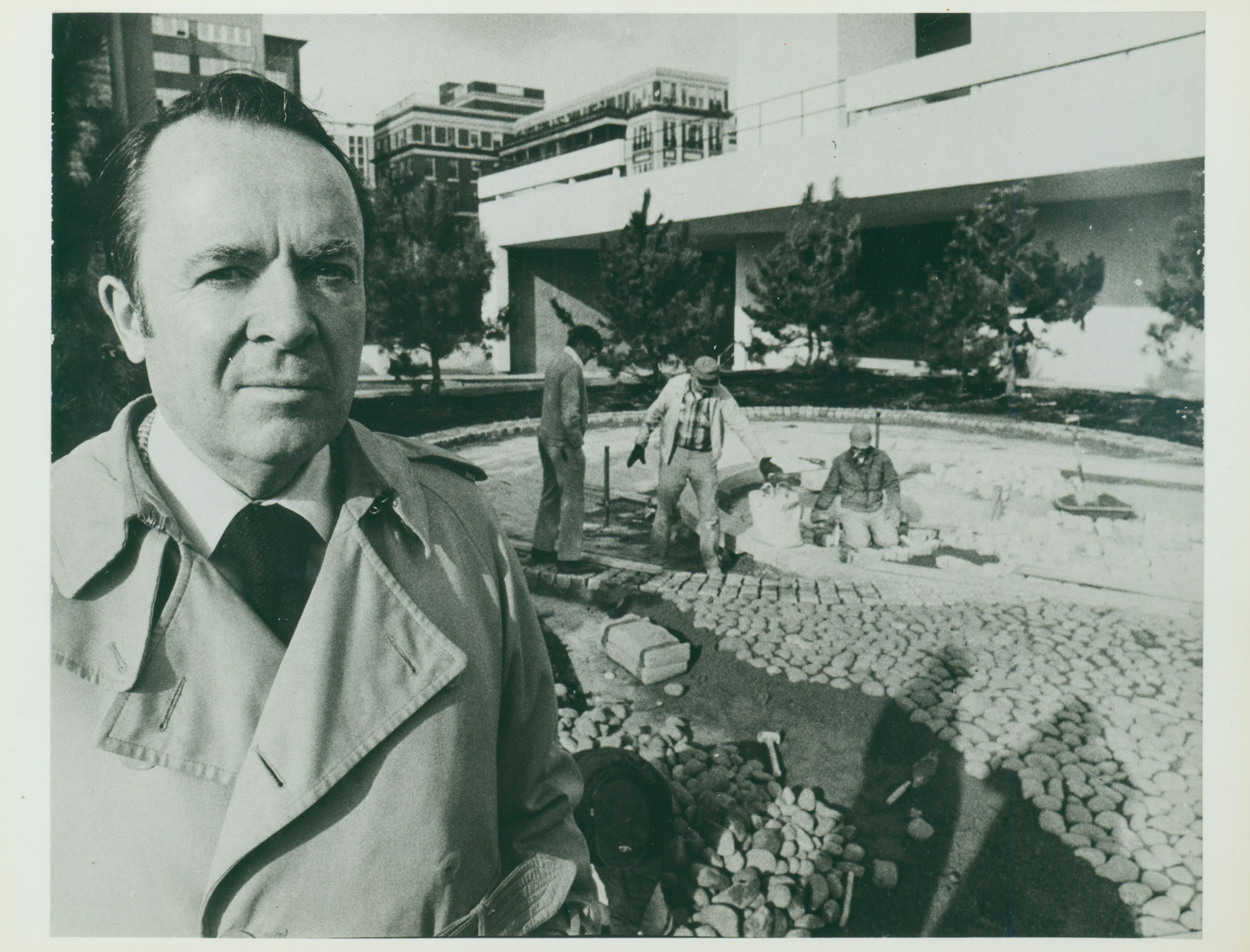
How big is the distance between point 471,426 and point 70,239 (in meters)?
2.89

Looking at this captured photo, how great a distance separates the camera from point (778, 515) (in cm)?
564

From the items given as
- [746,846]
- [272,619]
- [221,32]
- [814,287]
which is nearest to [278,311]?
[272,619]

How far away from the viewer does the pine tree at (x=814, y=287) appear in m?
5.11

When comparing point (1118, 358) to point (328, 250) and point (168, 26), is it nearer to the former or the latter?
point (328, 250)

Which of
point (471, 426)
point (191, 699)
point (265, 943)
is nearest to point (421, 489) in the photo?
point (191, 699)

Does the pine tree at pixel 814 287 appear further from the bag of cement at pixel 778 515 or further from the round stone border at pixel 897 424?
the bag of cement at pixel 778 515

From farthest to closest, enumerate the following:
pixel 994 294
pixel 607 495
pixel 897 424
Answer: pixel 897 424 → pixel 994 294 → pixel 607 495

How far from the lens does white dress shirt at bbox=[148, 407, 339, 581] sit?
1.64 m

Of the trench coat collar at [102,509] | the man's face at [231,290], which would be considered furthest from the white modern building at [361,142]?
the trench coat collar at [102,509]

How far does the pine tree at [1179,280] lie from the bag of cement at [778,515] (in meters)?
2.30

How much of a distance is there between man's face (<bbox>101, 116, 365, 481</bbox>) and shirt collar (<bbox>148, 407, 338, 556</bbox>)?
29 mm

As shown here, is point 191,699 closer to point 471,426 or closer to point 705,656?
point 705,656

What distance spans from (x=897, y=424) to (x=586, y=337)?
3.08 metres

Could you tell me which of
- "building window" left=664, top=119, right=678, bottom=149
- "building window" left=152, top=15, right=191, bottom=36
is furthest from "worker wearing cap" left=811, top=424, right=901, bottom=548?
"building window" left=152, top=15, right=191, bottom=36
